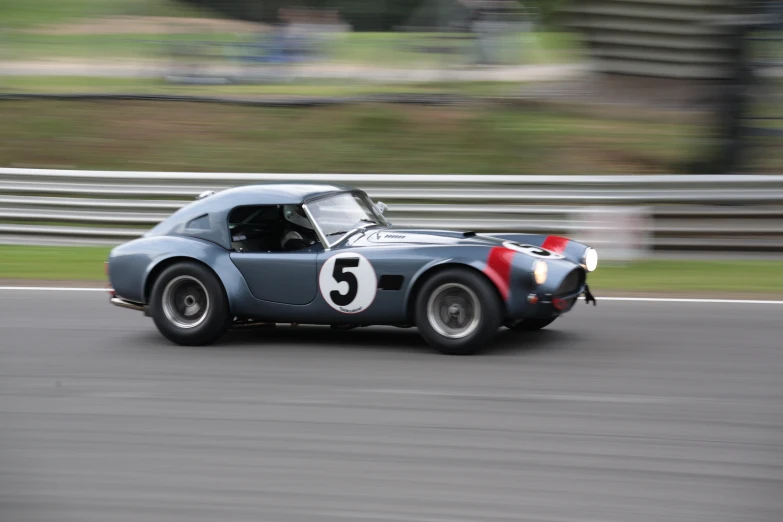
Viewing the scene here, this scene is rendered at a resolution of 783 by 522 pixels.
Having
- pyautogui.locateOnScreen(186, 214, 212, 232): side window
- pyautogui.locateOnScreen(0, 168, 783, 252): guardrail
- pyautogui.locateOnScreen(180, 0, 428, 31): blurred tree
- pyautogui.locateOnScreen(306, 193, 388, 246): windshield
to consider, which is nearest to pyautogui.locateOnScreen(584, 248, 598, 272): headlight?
pyautogui.locateOnScreen(306, 193, 388, 246): windshield

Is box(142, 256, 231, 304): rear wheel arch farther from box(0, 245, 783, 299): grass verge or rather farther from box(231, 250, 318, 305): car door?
box(0, 245, 783, 299): grass verge

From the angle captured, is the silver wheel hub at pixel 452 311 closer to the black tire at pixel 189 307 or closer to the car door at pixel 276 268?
the car door at pixel 276 268

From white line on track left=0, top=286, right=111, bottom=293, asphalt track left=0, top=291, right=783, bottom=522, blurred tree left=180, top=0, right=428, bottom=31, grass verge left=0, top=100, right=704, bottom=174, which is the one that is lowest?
asphalt track left=0, top=291, right=783, bottom=522

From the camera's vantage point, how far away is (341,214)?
6871 millimetres

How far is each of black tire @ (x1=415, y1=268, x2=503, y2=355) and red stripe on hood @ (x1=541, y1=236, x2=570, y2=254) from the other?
0.79m

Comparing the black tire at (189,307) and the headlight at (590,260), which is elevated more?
the headlight at (590,260)

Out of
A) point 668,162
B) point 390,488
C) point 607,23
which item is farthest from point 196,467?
point 607,23

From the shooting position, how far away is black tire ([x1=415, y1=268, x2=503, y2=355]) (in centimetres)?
609

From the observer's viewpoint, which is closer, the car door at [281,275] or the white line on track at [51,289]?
the car door at [281,275]

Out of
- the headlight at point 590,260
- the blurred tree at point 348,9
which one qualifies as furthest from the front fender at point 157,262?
the blurred tree at point 348,9

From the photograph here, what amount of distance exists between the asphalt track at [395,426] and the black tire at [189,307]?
11 centimetres

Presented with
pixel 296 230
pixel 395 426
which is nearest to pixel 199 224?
pixel 296 230

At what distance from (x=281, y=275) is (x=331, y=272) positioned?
0.36m

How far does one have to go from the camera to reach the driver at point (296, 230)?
21.9 ft
